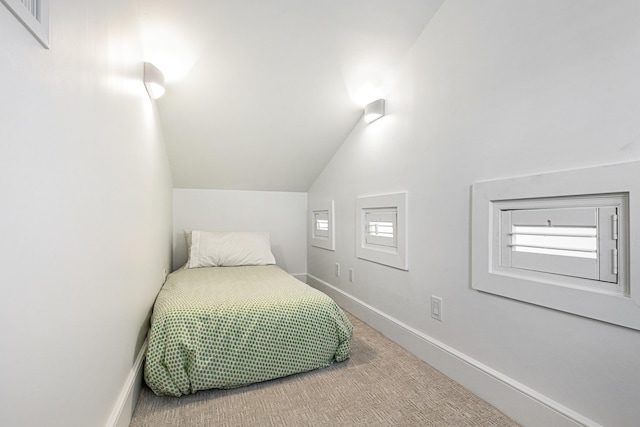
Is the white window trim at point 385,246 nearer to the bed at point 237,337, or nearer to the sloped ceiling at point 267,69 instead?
the bed at point 237,337

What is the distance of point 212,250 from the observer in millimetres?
2951

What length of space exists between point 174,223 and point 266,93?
1.82 metres

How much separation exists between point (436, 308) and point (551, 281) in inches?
26.5

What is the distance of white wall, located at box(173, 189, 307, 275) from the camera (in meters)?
3.33

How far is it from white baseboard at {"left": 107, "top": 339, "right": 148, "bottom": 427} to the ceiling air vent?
1206mm

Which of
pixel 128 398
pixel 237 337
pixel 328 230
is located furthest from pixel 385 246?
pixel 128 398

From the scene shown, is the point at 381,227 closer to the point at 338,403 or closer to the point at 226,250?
the point at 338,403

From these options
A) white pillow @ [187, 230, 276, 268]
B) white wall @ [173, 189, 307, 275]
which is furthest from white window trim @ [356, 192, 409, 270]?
white wall @ [173, 189, 307, 275]

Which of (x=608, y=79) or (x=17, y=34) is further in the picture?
(x=608, y=79)

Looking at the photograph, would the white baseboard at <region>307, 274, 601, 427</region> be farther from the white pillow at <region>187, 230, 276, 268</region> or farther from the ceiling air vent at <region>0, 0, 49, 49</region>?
the ceiling air vent at <region>0, 0, 49, 49</region>

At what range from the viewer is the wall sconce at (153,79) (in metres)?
1.76

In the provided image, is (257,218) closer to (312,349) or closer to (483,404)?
(312,349)

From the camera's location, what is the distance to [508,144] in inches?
56.0

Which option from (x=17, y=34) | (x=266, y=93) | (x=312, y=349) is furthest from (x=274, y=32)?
(x=312, y=349)
